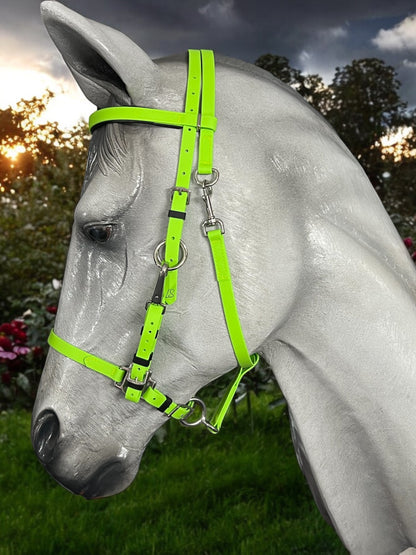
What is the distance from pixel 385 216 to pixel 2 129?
14.3 meters

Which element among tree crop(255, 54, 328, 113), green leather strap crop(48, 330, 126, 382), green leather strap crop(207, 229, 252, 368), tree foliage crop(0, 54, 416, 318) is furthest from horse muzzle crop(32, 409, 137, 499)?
tree foliage crop(0, 54, 416, 318)

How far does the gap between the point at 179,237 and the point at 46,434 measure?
0.55 m

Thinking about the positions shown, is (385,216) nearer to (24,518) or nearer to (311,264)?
(311,264)

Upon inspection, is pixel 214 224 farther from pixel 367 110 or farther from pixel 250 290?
pixel 367 110

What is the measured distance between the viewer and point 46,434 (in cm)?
141

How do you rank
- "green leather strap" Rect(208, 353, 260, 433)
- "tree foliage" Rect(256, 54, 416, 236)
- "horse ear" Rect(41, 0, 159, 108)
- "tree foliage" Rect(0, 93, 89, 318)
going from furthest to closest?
"tree foliage" Rect(0, 93, 89, 318), "tree foliage" Rect(256, 54, 416, 236), "green leather strap" Rect(208, 353, 260, 433), "horse ear" Rect(41, 0, 159, 108)

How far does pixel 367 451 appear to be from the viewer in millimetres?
1454

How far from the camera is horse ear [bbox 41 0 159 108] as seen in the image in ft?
4.04

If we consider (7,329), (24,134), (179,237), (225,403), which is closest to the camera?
(179,237)

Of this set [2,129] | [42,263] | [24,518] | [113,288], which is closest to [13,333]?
[24,518]

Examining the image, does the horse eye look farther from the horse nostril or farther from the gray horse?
the horse nostril

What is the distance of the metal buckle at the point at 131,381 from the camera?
1349 millimetres

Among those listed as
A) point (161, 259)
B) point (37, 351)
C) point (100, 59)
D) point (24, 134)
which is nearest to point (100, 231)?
point (161, 259)

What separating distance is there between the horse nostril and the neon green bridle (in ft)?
0.50
